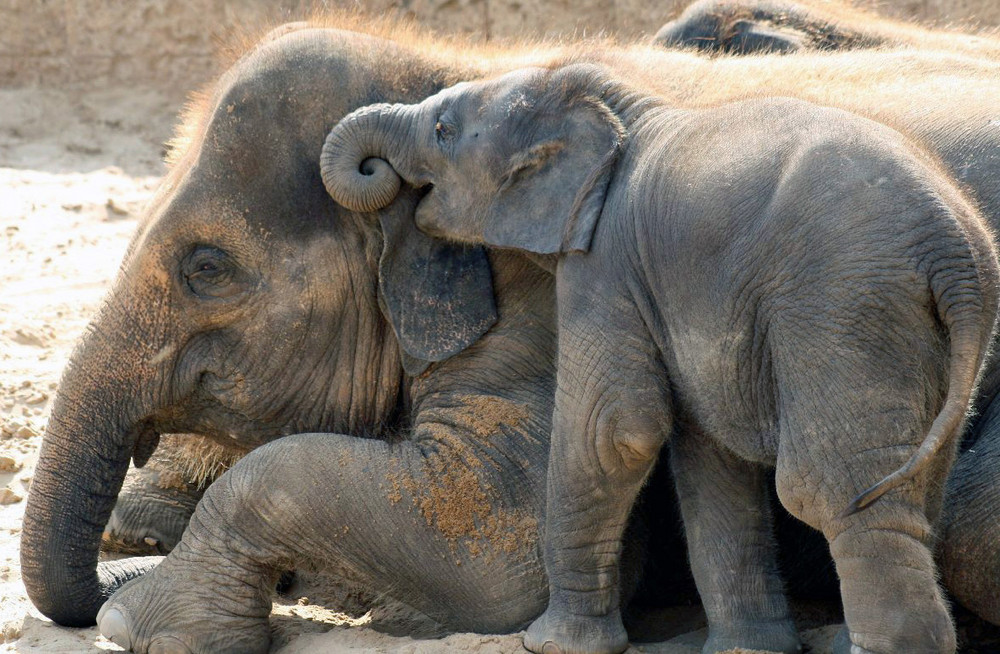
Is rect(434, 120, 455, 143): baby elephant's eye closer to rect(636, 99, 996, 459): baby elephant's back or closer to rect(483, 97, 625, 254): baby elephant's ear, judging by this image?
rect(483, 97, 625, 254): baby elephant's ear

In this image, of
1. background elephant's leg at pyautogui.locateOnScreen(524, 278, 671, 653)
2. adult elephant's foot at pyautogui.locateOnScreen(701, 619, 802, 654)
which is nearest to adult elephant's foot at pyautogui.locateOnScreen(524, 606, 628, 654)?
background elephant's leg at pyautogui.locateOnScreen(524, 278, 671, 653)

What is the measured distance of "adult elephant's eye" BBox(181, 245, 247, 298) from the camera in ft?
14.4

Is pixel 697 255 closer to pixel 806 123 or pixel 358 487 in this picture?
pixel 806 123

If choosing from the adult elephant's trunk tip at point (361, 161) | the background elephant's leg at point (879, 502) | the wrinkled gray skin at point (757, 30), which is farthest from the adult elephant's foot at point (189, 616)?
the wrinkled gray skin at point (757, 30)

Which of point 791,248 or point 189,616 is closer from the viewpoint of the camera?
point 791,248

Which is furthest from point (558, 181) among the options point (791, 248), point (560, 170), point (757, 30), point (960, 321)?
point (757, 30)

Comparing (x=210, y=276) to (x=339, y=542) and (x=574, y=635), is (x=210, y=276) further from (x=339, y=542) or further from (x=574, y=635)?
(x=574, y=635)

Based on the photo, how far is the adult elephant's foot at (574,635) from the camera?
375cm

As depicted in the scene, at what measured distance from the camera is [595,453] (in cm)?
364

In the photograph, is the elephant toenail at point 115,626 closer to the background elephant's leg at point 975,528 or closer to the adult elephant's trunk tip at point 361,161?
the adult elephant's trunk tip at point 361,161

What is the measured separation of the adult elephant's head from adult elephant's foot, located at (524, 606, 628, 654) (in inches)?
32.5

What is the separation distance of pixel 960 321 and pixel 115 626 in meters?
2.22

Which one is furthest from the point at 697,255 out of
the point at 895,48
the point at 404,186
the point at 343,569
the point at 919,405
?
the point at 895,48

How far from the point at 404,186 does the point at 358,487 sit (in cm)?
77
